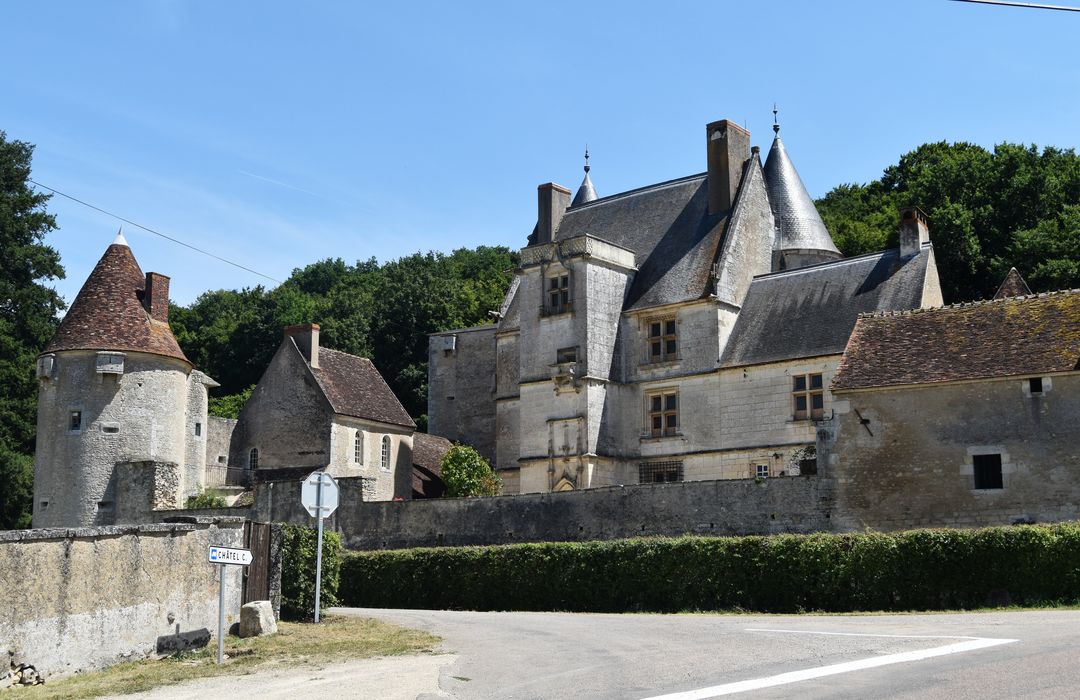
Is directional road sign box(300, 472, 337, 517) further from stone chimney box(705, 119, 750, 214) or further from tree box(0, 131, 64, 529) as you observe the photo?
tree box(0, 131, 64, 529)

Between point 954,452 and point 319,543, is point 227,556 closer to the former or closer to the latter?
point 319,543

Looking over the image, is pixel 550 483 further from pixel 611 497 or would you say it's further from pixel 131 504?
pixel 131 504

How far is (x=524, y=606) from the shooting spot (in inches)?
1094

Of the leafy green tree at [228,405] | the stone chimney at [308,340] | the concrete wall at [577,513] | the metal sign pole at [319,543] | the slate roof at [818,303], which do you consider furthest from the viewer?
the leafy green tree at [228,405]

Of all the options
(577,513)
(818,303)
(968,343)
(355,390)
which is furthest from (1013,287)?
(355,390)

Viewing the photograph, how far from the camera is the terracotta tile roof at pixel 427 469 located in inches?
1806

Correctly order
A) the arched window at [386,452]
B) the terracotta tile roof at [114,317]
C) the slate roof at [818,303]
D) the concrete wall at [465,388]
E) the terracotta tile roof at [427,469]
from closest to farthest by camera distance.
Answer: the slate roof at [818,303]
the terracotta tile roof at [114,317]
the arched window at [386,452]
the terracotta tile roof at [427,469]
the concrete wall at [465,388]

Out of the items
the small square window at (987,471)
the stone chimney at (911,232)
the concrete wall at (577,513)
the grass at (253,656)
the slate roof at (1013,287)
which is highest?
the stone chimney at (911,232)

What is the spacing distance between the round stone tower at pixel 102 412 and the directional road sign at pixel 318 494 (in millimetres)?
17633

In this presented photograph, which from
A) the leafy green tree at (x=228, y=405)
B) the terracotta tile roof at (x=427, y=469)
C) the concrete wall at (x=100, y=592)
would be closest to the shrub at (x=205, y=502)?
the terracotta tile roof at (x=427, y=469)

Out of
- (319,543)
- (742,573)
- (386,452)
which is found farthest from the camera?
(386,452)

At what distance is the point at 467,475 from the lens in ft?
133

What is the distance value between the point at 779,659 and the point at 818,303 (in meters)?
25.2

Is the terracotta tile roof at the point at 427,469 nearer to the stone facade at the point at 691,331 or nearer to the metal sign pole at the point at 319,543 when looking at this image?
the stone facade at the point at 691,331
